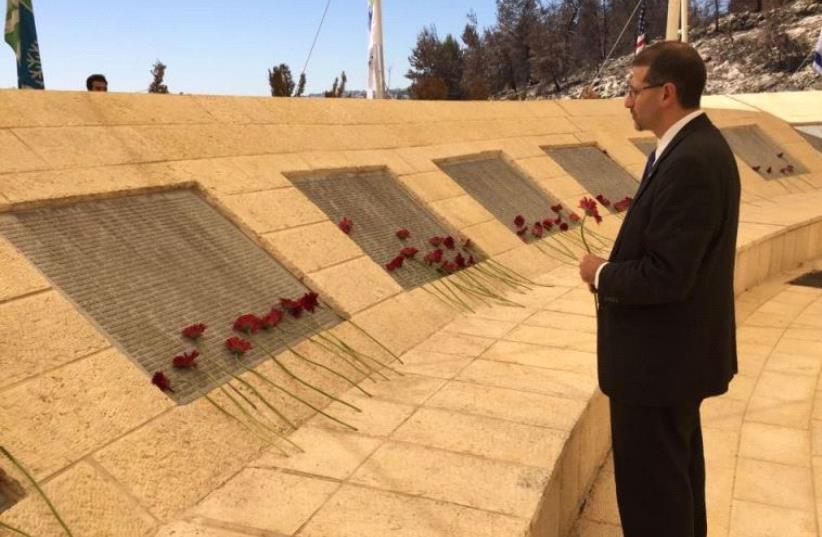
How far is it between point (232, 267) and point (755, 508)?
283 centimetres

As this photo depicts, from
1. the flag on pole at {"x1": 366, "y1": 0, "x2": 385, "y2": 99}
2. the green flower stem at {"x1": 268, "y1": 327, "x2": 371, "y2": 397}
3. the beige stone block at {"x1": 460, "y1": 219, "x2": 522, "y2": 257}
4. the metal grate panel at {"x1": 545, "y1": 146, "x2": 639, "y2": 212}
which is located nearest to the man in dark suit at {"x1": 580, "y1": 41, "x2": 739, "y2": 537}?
the green flower stem at {"x1": 268, "y1": 327, "x2": 371, "y2": 397}

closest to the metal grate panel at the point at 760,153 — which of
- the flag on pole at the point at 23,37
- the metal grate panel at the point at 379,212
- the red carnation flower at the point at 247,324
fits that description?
the metal grate panel at the point at 379,212

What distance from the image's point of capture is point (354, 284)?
4.54 metres

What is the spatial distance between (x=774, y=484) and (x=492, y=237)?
2.96 metres

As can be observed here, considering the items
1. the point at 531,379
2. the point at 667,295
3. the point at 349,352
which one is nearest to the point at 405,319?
the point at 349,352

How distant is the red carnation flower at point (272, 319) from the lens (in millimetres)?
3689

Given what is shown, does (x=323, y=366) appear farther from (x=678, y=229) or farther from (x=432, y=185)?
(x=432, y=185)

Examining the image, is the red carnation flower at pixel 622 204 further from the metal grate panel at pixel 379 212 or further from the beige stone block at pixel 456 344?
the beige stone block at pixel 456 344

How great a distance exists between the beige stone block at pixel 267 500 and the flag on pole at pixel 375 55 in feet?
41.0

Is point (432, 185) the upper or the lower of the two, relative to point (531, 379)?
upper

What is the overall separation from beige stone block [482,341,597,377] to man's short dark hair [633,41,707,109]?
1.83 m

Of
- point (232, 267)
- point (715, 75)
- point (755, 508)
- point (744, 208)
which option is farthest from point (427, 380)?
point (715, 75)

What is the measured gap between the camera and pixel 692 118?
7.77 ft

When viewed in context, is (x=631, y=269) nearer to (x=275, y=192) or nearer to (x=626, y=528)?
(x=626, y=528)
